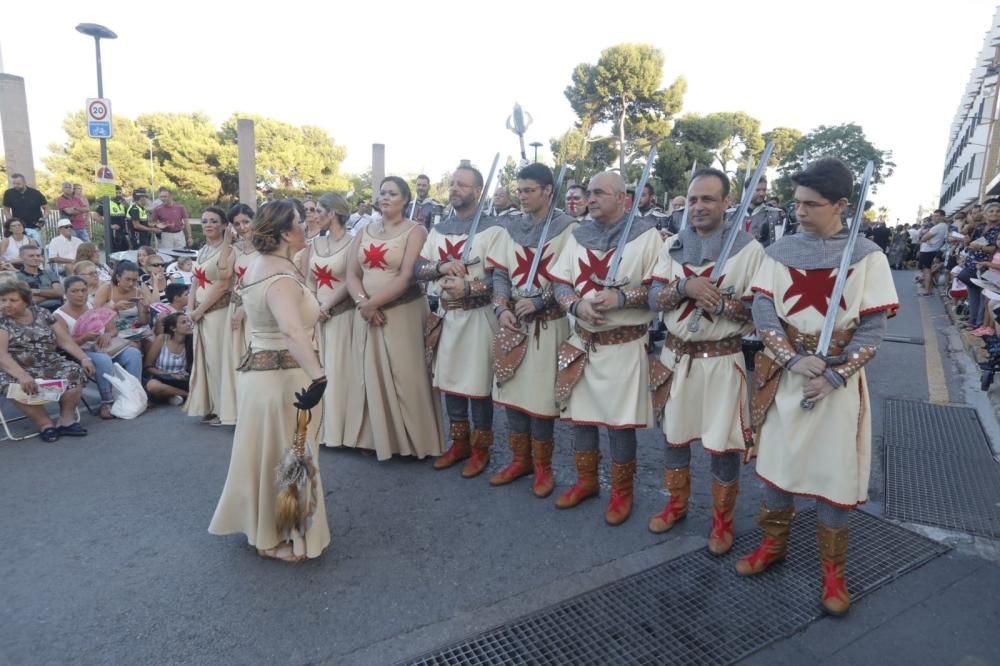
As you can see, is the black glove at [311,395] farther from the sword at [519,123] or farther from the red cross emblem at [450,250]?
the sword at [519,123]

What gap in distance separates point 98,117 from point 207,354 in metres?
6.75

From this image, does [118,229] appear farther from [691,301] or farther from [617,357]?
[691,301]

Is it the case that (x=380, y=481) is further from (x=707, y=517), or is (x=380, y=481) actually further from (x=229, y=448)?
(x=707, y=517)

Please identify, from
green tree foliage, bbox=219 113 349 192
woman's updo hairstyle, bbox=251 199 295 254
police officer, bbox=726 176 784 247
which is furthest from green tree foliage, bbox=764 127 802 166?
woman's updo hairstyle, bbox=251 199 295 254

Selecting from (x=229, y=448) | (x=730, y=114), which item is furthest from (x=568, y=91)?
(x=229, y=448)

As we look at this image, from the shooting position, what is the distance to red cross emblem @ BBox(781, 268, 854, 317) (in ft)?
8.41

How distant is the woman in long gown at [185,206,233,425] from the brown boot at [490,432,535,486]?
8.33ft

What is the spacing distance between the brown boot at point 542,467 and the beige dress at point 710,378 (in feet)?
3.02

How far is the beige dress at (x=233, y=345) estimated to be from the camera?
493cm

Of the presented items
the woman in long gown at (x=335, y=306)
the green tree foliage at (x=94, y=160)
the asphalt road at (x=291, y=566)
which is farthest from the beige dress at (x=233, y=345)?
the green tree foliage at (x=94, y=160)

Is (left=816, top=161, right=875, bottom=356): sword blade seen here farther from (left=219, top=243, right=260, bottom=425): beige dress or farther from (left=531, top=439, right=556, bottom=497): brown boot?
(left=219, top=243, right=260, bottom=425): beige dress

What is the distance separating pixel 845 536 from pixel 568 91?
4512 centimetres

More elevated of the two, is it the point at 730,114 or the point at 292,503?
the point at 730,114

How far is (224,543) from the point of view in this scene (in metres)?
3.25
